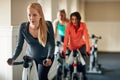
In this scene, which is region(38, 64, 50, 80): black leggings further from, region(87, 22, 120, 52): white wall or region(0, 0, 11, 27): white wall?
region(87, 22, 120, 52): white wall

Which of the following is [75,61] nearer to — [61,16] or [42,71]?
[61,16]

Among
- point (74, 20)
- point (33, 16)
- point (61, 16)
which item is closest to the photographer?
point (33, 16)

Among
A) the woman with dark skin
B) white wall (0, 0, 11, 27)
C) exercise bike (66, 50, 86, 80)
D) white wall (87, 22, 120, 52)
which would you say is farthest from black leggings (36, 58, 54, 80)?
white wall (87, 22, 120, 52)

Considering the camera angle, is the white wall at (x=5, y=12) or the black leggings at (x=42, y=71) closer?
the black leggings at (x=42, y=71)

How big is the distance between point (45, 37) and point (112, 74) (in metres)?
4.64

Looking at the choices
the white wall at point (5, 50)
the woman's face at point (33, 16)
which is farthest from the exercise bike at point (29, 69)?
the white wall at point (5, 50)

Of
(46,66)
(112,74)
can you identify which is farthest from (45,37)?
(112,74)

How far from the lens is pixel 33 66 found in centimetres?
293

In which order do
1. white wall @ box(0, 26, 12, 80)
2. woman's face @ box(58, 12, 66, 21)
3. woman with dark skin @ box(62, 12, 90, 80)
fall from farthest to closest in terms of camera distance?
woman's face @ box(58, 12, 66, 21)
woman with dark skin @ box(62, 12, 90, 80)
white wall @ box(0, 26, 12, 80)

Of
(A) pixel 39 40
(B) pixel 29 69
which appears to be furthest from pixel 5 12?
(B) pixel 29 69

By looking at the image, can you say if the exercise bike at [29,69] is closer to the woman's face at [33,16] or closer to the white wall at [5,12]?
the woman's face at [33,16]

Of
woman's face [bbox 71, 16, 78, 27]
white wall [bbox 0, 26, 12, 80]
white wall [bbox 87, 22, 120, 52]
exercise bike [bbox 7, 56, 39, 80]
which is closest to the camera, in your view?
exercise bike [bbox 7, 56, 39, 80]

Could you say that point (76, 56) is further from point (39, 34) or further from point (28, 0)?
point (39, 34)

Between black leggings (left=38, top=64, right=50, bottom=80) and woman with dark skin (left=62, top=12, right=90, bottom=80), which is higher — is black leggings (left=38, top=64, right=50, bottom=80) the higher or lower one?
the lower one
